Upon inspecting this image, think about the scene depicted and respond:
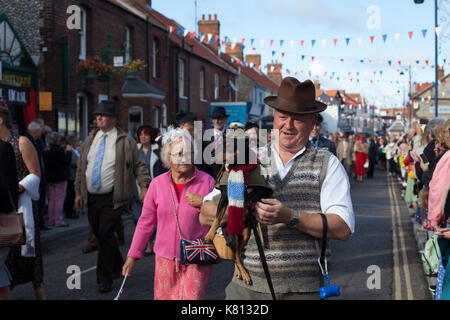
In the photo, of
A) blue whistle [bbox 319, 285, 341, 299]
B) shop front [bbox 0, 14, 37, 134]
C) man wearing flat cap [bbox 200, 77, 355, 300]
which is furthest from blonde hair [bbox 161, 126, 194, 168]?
shop front [bbox 0, 14, 37, 134]

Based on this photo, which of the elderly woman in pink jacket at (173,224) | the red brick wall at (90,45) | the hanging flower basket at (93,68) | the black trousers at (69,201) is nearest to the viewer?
the elderly woman in pink jacket at (173,224)

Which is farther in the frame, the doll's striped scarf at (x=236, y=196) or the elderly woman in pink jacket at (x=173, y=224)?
the elderly woman in pink jacket at (x=173, y=224)

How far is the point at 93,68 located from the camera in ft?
52.6

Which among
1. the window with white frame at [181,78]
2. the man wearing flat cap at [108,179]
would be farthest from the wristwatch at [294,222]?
the window with white frame at [181,78]

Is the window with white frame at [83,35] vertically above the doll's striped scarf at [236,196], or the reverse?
the window with white frame at [83,35]

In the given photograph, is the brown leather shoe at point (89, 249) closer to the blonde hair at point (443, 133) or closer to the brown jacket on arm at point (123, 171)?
the brown jacket on arm at point (123, 171)

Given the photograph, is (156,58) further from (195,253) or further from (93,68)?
(195,253)

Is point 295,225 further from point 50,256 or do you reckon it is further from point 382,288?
point 50,256

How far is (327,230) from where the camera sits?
2656 mm

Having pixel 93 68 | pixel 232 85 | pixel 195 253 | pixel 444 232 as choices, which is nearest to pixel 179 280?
pixel 195 253

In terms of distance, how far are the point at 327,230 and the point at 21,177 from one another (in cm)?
313

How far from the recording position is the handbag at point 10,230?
3863mm

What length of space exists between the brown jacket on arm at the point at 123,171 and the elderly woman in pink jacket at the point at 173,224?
2.35 m

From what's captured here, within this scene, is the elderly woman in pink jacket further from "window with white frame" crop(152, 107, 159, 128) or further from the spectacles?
"window with white frame" crop(152, 107, 159, 128)
